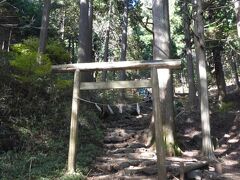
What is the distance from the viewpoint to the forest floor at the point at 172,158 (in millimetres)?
8344

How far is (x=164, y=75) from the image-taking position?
1060cm

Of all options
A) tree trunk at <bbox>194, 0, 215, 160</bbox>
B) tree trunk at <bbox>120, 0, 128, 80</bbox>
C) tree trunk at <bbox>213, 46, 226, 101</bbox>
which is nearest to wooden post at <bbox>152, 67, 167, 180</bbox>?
tree trunk at <bbox>194, 0, 215, 160</bbox>

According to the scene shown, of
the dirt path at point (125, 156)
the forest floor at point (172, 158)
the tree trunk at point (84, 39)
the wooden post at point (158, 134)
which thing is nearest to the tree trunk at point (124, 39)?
the forest floor at point (172, 158)

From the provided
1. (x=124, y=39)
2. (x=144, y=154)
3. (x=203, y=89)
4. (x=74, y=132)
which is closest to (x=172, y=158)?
(x=144, y=154)

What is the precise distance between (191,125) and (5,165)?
8.49m

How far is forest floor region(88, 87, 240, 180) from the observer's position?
27.4ft

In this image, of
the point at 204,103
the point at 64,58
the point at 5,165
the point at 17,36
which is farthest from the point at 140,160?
the point at 17,36

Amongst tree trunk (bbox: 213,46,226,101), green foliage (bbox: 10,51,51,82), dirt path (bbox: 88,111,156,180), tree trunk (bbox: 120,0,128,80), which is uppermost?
tree trunk (bbox: 120,0,128,80)

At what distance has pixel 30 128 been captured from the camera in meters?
9.46

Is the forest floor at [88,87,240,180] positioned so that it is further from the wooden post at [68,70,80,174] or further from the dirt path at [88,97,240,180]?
the wooden post at [68,70,80,174]

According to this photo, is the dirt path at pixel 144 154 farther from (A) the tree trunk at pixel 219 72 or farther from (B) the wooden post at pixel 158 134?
(A) the tree trunk at pixel 219 72

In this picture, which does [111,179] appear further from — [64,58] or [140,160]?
[64,58]

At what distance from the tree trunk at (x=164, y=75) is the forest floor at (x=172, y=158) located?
0.80 m

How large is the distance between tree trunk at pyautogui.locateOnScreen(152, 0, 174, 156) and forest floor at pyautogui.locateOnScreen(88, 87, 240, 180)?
31.4 inches
